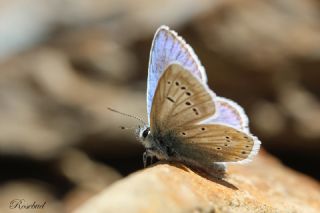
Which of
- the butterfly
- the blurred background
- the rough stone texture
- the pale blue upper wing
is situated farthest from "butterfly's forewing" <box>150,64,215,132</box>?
the blurred background

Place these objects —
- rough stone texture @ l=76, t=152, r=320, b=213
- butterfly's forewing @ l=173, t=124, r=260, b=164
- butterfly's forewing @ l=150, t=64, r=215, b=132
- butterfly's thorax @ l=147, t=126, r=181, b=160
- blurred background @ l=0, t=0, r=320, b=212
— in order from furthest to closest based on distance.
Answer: blurred background @ l=0, t=0, r=320, b=212 → butterfly's thorax @ l=147, t=126, r=181, b=160 → butterfly's forewing @ l=173, t=124, r=260, b=164 → butterfly's forewing @ l=150, t=64, r=215, b=132 → rough stone texture @ l=76, t=152, r=320, b=213

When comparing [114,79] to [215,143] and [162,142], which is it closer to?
[162,142]

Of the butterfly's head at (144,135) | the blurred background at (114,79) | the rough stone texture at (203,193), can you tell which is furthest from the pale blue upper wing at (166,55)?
the blurred background at (114,79)

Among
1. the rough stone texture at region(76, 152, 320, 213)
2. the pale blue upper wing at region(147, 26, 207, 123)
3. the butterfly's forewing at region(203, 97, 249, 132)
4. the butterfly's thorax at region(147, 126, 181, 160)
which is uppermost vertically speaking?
the pale blue upper wing at region(147, 26, 207, 123)

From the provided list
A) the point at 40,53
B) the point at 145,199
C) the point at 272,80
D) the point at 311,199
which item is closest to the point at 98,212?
the point at 145,199

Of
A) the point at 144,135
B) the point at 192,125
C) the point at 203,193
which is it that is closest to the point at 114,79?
the point at 144,135

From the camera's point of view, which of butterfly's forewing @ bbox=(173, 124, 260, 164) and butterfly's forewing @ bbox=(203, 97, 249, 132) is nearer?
butterfly's forewing @ bbox=(173, 124, 260, 164)

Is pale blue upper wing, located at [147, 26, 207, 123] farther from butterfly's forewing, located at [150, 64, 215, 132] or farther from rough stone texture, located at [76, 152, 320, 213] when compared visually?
rough stone texture, located at [76, 152, 320, 213]

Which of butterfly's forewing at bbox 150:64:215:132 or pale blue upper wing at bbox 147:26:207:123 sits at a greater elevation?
pale blue upper wing at bbox 147:26:207:123

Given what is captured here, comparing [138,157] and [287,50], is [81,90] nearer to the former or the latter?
[138,157]
